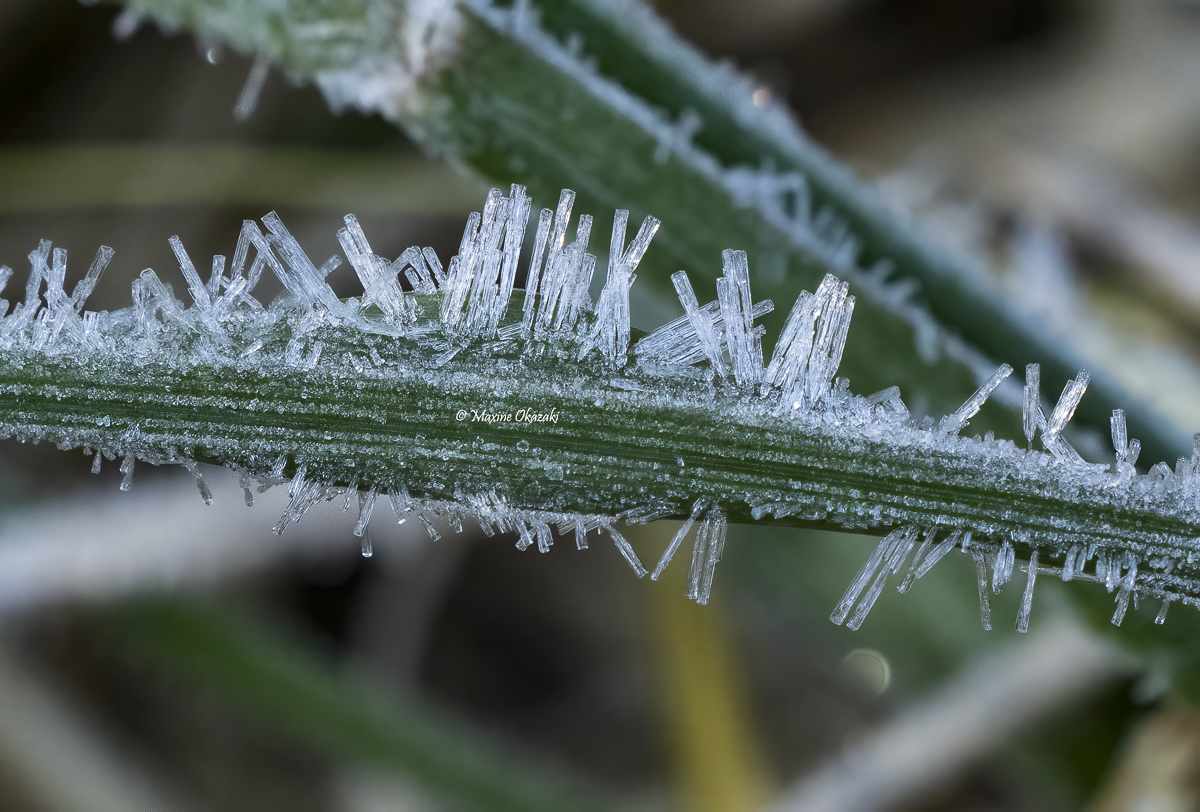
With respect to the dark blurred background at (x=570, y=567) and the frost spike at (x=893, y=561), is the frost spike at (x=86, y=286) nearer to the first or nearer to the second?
the frost spike at (x=893, y=561)

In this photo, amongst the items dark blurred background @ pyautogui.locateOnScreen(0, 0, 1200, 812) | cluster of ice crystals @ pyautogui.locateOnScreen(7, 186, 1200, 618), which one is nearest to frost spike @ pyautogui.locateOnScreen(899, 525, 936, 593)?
cluster of ice crystals @ pyautogui.locateOnScreen(7, 186, 1200, 618)

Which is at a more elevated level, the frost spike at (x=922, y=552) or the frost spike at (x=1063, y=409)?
the frost spike at (x=1063, y=409)

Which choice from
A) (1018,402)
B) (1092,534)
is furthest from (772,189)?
(1092,534)

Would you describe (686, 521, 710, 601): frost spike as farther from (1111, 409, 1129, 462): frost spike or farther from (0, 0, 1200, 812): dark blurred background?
(0, 0, 1200, 812): dark blurred background

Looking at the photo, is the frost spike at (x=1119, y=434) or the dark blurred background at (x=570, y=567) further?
the dark blurred background at (x=570, y=567)

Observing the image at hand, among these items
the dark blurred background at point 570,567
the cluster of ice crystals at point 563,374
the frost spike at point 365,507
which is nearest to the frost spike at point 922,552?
the cluster of ice crystals at point 563,374

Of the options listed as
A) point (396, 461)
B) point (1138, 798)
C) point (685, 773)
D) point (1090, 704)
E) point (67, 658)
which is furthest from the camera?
point (67, 658)

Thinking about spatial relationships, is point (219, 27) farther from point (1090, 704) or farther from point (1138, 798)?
point (1090, 704)

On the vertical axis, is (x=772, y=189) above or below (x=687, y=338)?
above
